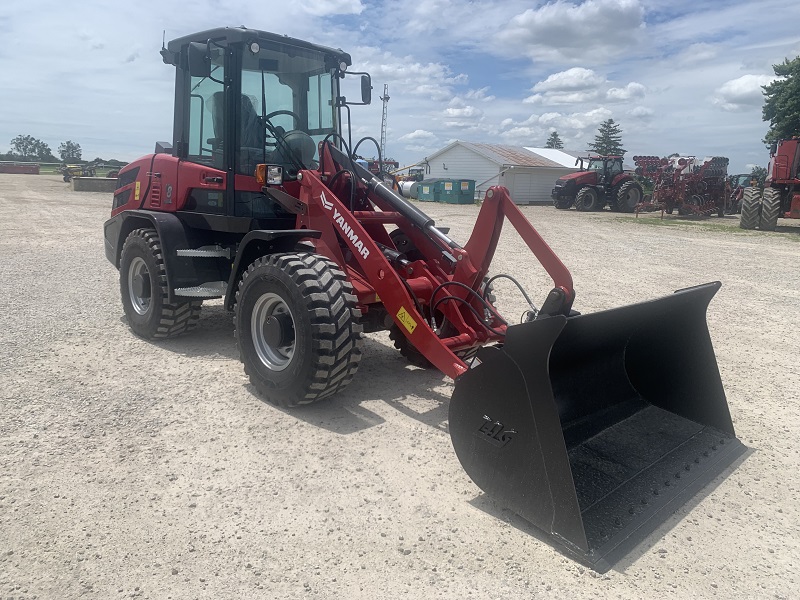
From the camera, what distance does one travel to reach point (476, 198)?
38.9 metres

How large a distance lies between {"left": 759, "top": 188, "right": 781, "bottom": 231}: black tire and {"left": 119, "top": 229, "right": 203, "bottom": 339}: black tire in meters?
19.3

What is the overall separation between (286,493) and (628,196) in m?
28.1

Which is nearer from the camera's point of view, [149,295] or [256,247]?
[256,247]

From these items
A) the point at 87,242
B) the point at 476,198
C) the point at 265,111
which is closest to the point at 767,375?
the point at 265,111

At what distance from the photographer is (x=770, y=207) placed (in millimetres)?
19453

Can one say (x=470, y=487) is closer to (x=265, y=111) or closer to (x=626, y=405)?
(x=626, y=405)

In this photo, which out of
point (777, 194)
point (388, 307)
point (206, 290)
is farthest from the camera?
point (777, 194)

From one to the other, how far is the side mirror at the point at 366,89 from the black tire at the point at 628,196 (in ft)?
81.5

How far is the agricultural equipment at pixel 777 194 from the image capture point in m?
19.4

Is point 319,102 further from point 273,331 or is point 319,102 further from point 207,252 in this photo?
point 273,331

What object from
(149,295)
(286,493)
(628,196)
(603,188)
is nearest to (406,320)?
(286,493)

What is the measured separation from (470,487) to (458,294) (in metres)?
1.49

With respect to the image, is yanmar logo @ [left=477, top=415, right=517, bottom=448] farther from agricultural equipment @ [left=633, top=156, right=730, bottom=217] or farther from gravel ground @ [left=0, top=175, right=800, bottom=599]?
agricultural equipment @ [left=633, top=156, right=730, bottom=217]

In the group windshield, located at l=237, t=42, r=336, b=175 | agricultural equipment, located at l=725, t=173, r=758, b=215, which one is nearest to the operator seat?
windshield, located at l=237, t=42, r=336, b=175
